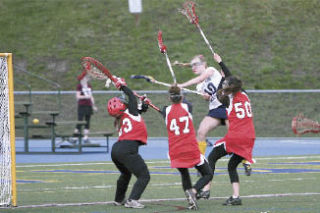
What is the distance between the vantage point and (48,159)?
17.6 metres

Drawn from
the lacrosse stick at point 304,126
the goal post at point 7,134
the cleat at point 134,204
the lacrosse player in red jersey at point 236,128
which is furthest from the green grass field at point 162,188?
the lacrosse stick at point 304,126

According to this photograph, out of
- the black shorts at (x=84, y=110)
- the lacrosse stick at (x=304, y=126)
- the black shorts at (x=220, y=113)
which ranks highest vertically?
the lacrosse stick at (x=304, y=126)

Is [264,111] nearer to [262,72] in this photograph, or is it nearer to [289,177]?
[262,72]

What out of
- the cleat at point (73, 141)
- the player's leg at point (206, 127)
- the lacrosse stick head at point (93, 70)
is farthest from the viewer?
the cleat at point (73, 141)

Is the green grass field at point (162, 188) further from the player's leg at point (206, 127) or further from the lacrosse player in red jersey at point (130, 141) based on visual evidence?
the player's leg at point (206, 127)

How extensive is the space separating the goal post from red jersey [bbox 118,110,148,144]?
4.35ft

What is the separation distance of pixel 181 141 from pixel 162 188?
8.43 ft

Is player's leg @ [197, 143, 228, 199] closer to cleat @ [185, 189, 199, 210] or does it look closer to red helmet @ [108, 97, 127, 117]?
cleat @ [185, 189, 199, 210]

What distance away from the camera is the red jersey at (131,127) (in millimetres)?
9078

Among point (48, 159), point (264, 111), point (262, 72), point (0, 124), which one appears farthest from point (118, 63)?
point (0, 124)

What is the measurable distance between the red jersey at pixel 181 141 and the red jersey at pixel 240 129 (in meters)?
0.58

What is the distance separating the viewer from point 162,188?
36.9 ft

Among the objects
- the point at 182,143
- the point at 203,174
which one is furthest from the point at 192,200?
the point at 182,143

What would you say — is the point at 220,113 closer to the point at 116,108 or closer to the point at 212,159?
the point at 212,159
